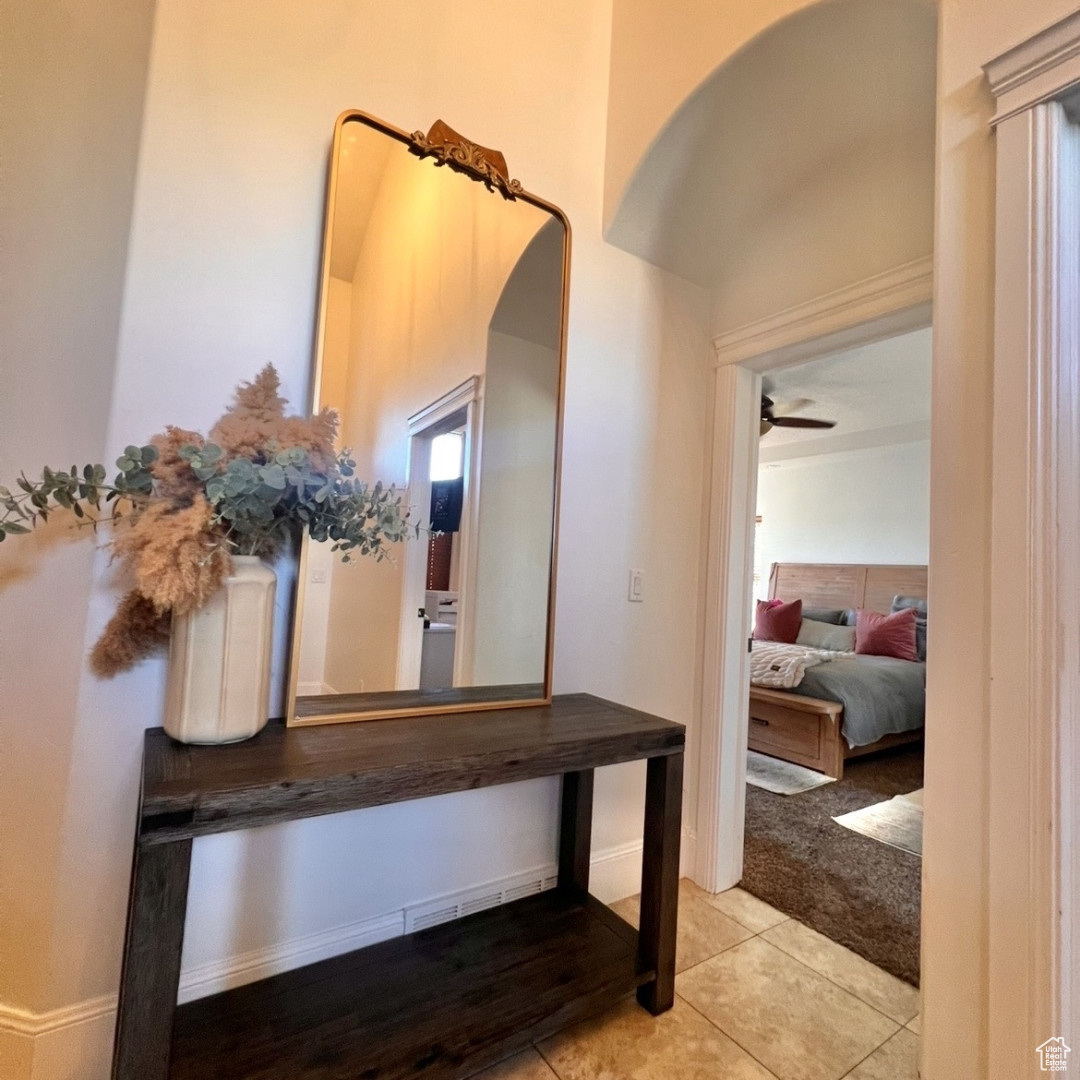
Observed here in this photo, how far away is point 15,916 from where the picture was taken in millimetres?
1053

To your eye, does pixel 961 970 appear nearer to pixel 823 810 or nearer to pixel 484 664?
pixel 484 664

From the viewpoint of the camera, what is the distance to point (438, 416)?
1.55m

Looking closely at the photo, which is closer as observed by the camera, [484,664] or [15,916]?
[15,916]

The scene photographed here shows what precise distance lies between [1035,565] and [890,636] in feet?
12.6

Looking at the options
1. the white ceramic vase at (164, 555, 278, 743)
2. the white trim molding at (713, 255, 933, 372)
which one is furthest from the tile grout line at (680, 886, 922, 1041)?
the white trim molding at (713, 255, 933, 372)

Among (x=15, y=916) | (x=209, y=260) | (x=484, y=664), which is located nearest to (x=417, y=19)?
(x=209, y=260)

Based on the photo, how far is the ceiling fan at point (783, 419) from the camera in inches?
140

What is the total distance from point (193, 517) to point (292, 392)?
0.49 meters

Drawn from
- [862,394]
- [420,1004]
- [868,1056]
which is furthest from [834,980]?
[862,394]

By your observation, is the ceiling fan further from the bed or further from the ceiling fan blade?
the bed

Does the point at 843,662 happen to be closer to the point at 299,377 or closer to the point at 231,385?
the point at 299,377

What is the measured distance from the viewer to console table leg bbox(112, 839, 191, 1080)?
0.80m

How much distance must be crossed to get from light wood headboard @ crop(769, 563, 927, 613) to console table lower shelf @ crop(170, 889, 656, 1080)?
4.59 meters

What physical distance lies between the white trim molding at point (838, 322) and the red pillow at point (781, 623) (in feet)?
11.3
